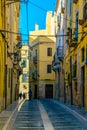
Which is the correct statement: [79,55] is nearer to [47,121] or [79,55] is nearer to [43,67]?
[47,121]

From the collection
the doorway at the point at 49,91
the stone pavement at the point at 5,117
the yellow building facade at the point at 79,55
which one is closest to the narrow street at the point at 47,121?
the stone pavement at the point at 5,117

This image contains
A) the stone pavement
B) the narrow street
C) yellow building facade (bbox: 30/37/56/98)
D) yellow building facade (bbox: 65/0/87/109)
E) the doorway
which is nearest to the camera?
the narrow street

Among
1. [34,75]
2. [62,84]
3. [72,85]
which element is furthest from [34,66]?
[72,85]

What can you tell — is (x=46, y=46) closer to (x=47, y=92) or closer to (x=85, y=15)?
(x=47, y=92)

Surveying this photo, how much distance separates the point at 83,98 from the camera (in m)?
24.9

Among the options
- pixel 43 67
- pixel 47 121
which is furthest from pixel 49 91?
pixel 47 121

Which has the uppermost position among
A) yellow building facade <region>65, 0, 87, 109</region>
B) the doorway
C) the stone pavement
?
yellow building facade <region>65, 0, 87, 109</region>

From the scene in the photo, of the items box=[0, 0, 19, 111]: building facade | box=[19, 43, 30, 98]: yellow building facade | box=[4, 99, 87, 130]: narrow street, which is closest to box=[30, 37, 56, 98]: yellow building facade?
box=[19, 43, 30, 98]: yellow building facade

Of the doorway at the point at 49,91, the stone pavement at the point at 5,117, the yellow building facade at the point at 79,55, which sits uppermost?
the yellow building facade at the point at 79,55

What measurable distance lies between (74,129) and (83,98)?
12183 mm

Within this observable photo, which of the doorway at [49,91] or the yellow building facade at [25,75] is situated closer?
the doorway at [49,91]

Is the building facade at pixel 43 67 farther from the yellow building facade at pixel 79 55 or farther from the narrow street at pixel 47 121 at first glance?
the narrow street at pixel 47 121

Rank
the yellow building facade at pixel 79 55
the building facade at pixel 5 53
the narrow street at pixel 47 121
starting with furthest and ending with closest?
the yellow building facade at pixel 79 55 < the building facade at pixel 5 53 < the narrow street at pixel 47 121

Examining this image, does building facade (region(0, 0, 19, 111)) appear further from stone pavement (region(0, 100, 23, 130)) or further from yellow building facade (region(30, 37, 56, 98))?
yellow building facade (region(30, 37, 56, 98))
